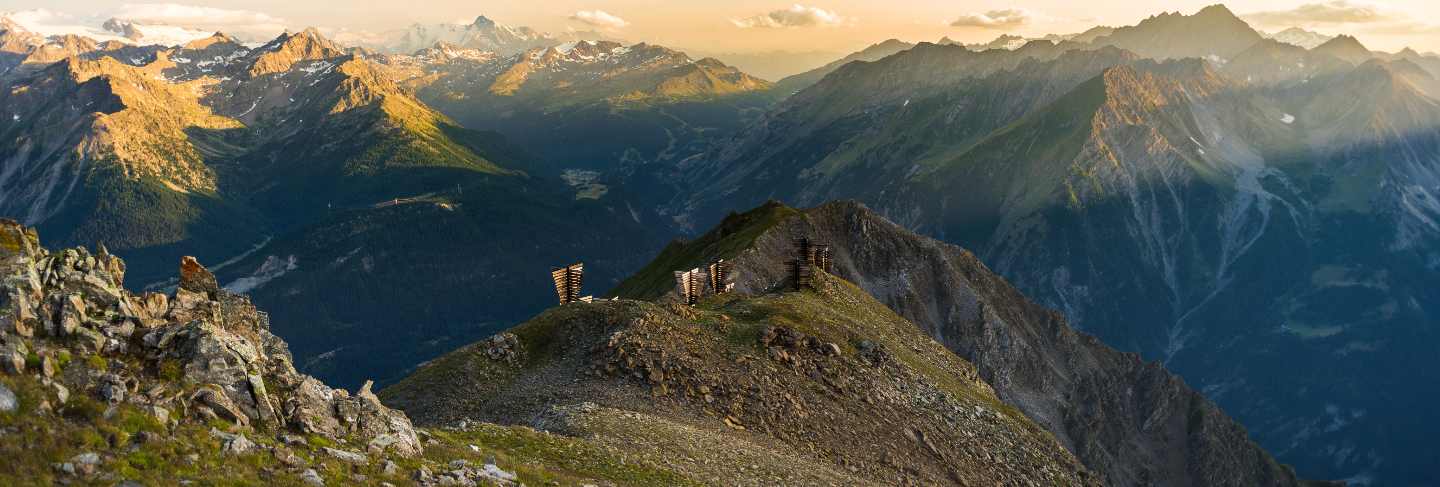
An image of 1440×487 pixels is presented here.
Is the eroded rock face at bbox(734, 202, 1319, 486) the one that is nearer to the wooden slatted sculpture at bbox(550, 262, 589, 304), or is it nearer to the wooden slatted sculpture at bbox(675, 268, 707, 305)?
the wooden slatted sculpture at bbox(675, 268, 707, 305)

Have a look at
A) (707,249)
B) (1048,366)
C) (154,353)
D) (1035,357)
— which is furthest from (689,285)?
(1048,366)

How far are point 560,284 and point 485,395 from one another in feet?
75.0

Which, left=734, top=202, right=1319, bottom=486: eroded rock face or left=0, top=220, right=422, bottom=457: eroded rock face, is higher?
left=0, top=220, right=422, bottom=457: eroded rock face

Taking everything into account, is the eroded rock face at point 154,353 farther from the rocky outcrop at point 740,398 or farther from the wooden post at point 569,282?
the wooden post at point 569,282

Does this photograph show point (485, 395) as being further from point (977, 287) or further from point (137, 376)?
point (977, 287)

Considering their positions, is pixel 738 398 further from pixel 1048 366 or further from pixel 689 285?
pixel 1048 366

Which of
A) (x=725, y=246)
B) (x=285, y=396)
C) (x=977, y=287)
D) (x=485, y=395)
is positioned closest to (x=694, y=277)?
(x=485, y=395)

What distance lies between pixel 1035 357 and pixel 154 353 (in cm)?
15649

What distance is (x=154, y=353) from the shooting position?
34.2m

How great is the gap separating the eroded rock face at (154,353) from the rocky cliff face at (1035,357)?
10810 centimetres

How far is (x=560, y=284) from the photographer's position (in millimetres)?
88625

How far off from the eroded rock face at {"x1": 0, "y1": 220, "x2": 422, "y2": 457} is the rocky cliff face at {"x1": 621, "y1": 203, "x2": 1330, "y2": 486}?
108097 millimetres

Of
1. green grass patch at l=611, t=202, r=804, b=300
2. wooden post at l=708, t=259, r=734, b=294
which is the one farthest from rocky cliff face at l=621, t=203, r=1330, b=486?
wooden post at l=708, t=259, r=734, b=294

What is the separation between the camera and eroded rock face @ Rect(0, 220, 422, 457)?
31.7 metres
